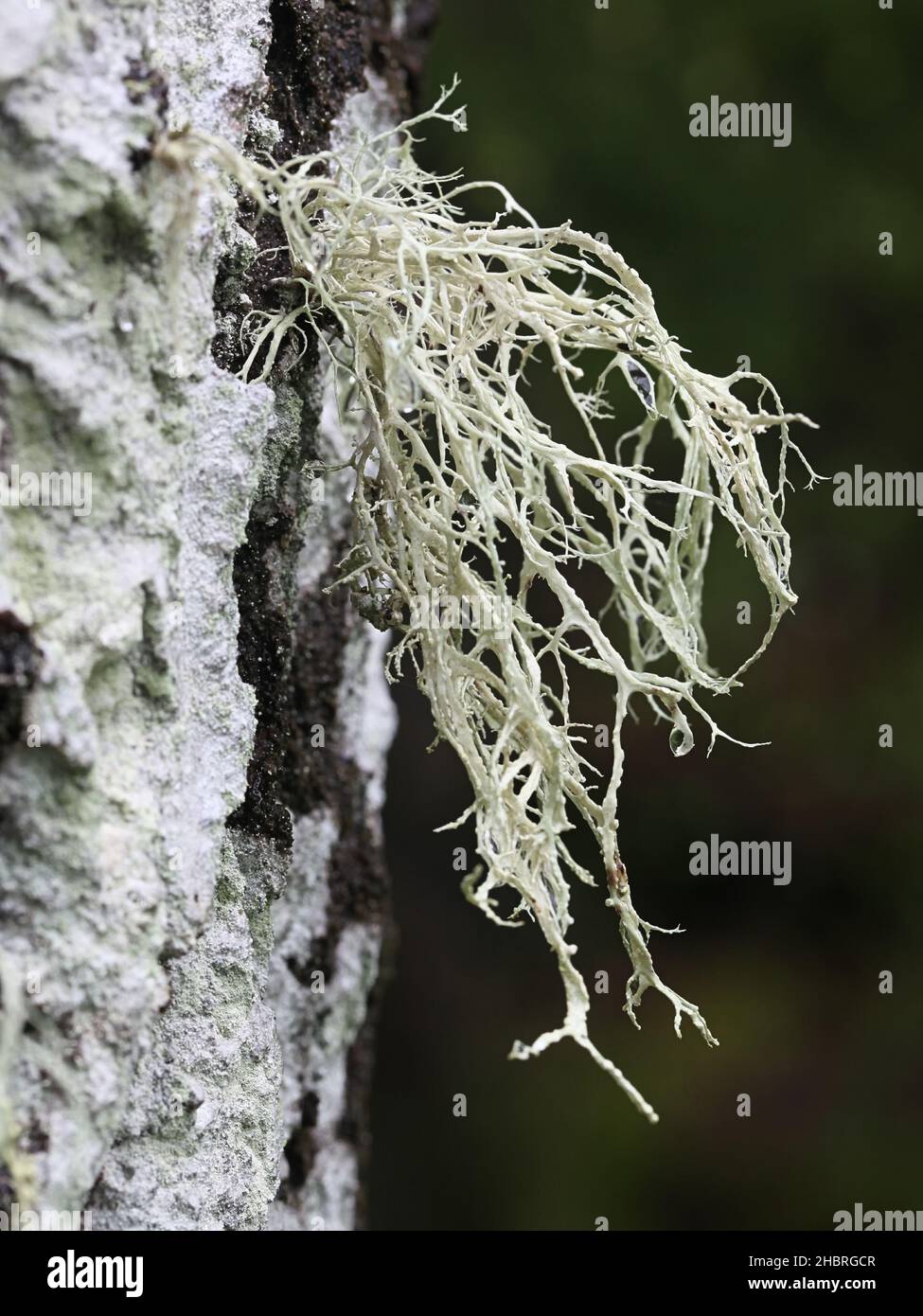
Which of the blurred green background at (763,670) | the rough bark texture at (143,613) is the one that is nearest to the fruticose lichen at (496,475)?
the rough bark texture at (143,613)

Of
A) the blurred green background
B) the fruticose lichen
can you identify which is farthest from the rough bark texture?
the blurred green background

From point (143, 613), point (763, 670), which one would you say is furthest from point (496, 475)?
point (763, 670)

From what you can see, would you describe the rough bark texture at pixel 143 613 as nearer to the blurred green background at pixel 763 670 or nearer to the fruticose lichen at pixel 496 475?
the fruticose lichen at pixel 496 475

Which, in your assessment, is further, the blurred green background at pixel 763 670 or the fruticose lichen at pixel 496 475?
the blurred green background at pixel 763 670

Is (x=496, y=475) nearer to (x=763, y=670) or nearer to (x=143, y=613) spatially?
(x=143, y=613)
